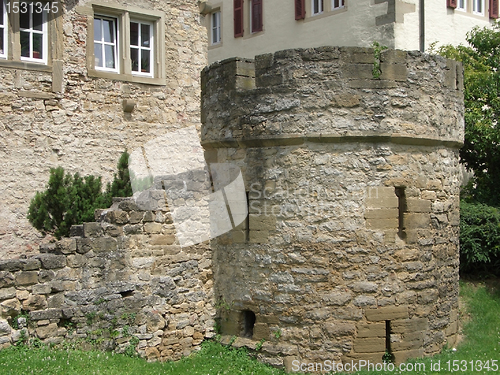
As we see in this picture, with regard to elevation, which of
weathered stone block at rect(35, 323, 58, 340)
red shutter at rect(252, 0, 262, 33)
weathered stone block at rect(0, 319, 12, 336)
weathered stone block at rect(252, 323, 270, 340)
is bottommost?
weathered stone block at rect(252, 323, 270, 340)

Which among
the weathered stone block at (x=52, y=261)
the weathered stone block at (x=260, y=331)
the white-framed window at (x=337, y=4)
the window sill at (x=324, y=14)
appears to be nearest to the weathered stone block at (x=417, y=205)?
the weathered stone block at (x=260, y=331)

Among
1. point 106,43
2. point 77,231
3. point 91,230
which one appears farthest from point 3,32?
point 91,230

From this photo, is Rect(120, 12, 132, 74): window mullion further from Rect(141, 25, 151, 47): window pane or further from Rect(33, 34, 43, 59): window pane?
Rect(33, 34, 43, 59): window pane

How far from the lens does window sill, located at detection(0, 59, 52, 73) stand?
10980mm

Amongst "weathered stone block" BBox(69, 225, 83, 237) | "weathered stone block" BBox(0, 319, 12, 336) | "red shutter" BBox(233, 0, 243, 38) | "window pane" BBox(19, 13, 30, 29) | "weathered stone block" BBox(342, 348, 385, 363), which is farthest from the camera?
"red shutter" BBox(233, 0, 243, 38)

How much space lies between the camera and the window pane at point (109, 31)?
1239 cm

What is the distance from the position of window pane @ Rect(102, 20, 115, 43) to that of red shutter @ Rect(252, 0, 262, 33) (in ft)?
20.7

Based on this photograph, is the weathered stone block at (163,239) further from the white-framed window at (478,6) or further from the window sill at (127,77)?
the white-framed window at (478,6)

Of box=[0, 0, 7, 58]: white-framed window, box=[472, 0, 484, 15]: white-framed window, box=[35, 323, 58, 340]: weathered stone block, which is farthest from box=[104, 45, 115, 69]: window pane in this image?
box=[472, 0, 484, 15]: white-framed window

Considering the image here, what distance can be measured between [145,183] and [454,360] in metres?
6.13

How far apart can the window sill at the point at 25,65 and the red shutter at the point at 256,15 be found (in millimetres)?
7975

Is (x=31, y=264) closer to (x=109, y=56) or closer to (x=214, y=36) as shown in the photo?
(x=109, y=56)

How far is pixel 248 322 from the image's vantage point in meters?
7.79

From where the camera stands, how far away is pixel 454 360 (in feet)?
24.1
